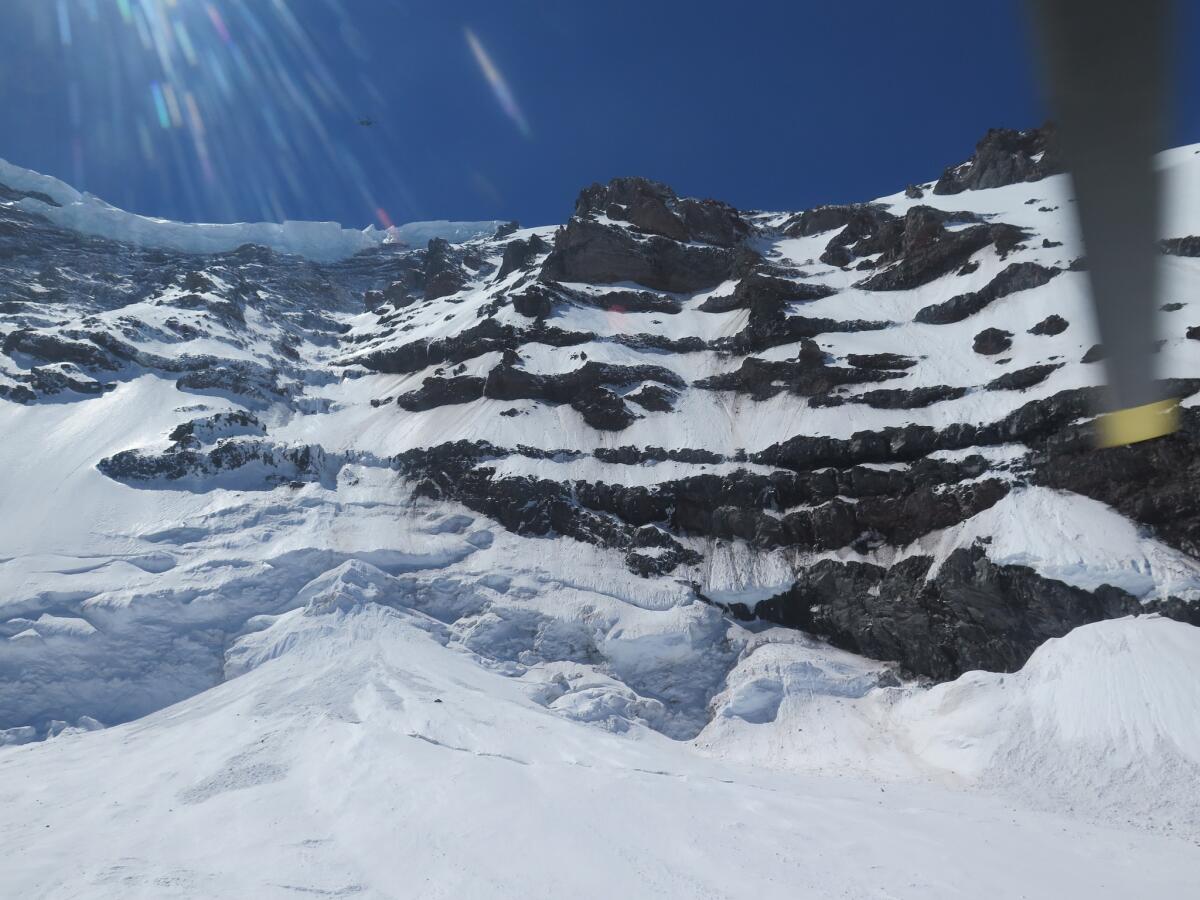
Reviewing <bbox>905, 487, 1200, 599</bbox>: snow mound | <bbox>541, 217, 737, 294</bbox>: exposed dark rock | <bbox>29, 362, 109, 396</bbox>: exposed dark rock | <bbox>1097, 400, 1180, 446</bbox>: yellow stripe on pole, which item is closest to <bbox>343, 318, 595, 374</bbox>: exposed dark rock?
<bbox>541, 217, 737, 294</bbox>: exposed dark rock

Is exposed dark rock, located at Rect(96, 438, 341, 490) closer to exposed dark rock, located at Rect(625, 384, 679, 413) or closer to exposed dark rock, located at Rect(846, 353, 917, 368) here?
exposed dark rock, located at Rect(625, 384, 679, 413)

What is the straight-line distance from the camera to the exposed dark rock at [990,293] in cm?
6494

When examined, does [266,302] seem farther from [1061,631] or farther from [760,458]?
[1061,631]

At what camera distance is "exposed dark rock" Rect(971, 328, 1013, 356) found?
58875 millimetres

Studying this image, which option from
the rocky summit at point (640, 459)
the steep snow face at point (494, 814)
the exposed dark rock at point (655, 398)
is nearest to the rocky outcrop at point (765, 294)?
the rocky summit at point (640, 459)

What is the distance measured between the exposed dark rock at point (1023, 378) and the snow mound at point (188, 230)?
161m

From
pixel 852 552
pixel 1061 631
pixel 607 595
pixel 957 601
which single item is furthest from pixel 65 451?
pixel 1061 631

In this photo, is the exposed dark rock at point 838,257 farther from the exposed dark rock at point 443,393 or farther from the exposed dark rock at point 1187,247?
the exposed dark rock at point 443,393

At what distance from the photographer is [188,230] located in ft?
577

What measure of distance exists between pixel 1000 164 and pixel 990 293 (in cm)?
5462

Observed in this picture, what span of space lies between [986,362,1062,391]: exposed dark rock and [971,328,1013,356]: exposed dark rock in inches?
219

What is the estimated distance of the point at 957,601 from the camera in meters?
41.2

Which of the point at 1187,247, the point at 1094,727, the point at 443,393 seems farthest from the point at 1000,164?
the point at 1094,727

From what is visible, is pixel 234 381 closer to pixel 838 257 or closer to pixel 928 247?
pixel 838 257
